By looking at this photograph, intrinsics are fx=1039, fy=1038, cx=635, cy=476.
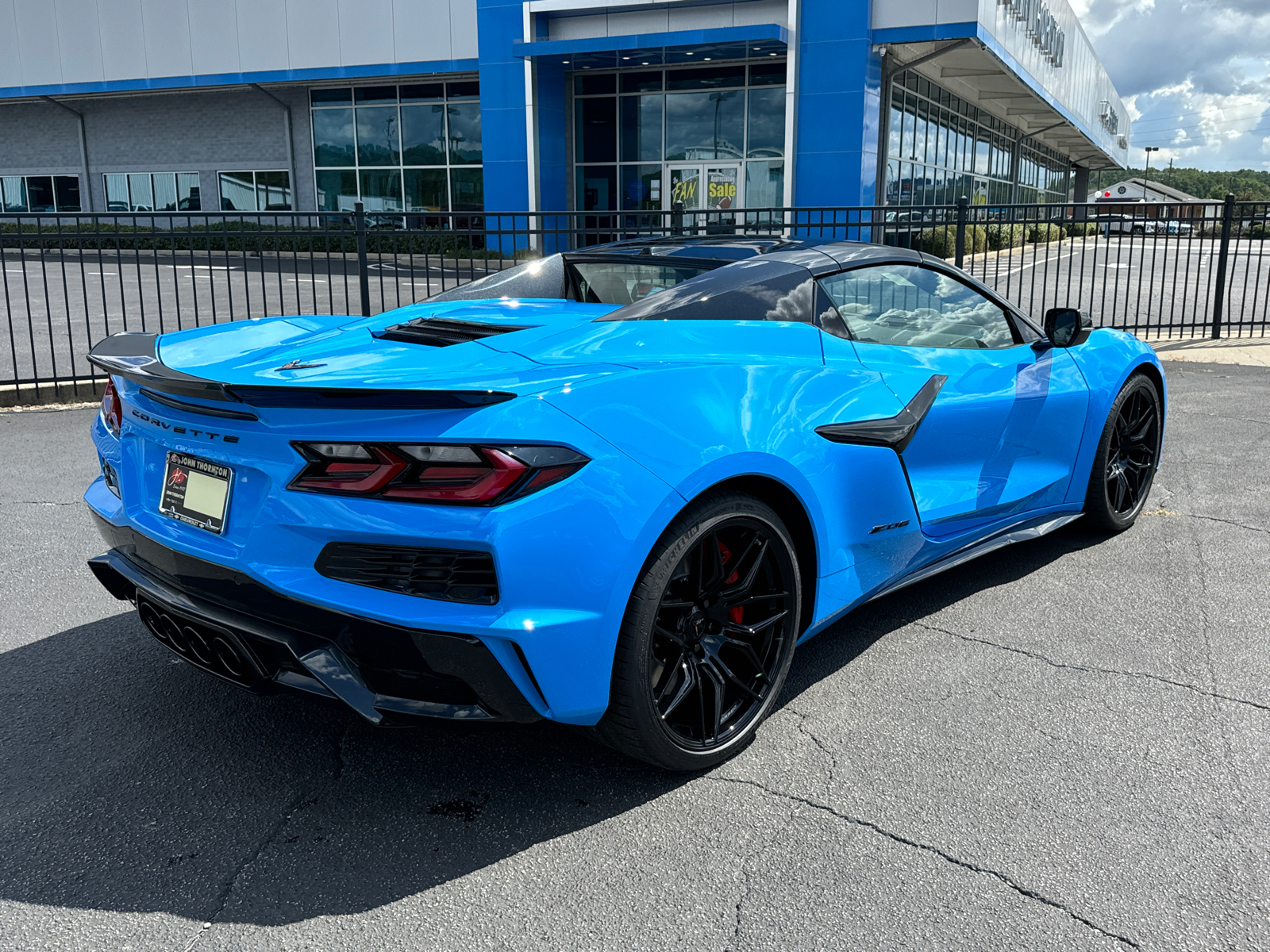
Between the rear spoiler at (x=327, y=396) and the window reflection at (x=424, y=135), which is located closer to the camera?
the rear spoiler at (x=327, y=396)

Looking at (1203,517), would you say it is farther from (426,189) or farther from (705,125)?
(426,189)

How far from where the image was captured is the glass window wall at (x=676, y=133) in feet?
84.6

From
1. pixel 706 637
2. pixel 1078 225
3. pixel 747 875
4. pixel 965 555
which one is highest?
pixel 1078 225

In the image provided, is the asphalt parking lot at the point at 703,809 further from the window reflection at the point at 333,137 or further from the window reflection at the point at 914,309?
the window reflection at the point at 333,137

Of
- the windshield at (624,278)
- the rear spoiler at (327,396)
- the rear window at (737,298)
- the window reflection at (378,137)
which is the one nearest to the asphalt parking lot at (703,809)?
the rear spoiler at (327,396)

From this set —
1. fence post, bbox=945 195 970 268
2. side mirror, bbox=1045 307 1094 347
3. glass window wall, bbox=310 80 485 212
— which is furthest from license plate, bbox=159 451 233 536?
glass window wall, bbox=310 80 485 212

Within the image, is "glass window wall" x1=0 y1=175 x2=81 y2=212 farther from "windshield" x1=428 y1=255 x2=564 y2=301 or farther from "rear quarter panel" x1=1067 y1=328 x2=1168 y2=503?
"rear quarter panel" x1=1067 y1=328 x2=1168 y2=503

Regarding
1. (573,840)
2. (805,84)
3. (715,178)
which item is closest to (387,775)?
(573,840)

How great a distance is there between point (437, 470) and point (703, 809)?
1.14 metres

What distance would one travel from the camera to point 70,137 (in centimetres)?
3581

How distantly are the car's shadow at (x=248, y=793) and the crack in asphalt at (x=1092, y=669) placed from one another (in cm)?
58

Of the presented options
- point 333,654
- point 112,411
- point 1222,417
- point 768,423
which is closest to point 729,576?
point 768,423

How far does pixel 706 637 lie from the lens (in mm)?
2830

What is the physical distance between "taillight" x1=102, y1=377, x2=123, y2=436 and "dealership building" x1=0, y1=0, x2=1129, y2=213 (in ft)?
56.4
